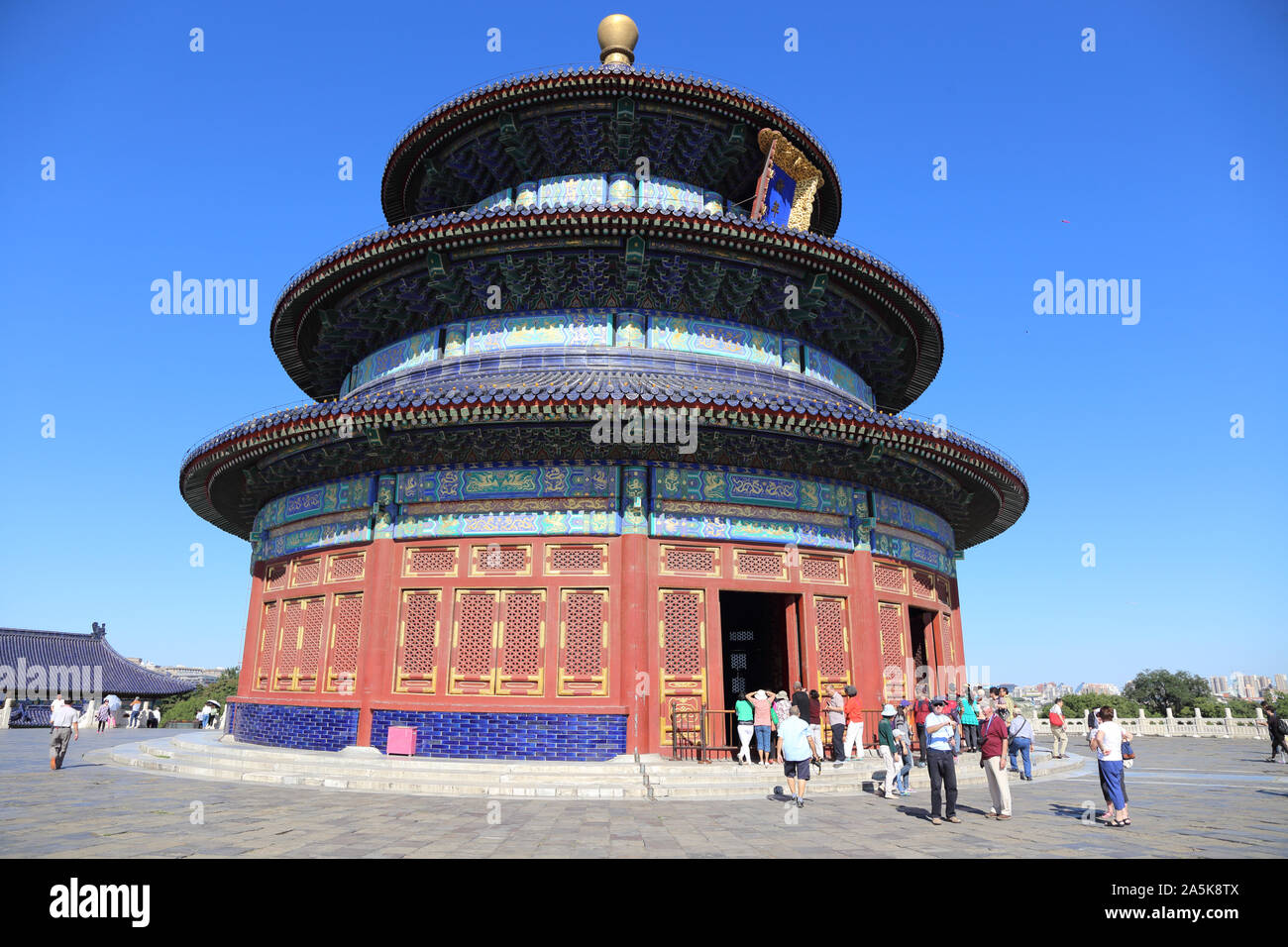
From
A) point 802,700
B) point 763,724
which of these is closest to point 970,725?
point 802,700

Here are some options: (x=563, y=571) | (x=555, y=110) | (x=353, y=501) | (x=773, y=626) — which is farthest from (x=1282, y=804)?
(x=555, y=110)

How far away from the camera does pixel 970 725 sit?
14930mm

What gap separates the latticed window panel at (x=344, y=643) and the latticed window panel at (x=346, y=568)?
14.4 inches

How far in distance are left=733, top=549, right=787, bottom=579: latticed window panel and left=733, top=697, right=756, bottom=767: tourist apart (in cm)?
246

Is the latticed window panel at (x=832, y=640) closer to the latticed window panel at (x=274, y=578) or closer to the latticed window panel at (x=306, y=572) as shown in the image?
the latticed window panel at (x=306, y=572)

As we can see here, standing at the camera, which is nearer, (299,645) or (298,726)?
(298,726)

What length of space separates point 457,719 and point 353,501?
5.16 meters

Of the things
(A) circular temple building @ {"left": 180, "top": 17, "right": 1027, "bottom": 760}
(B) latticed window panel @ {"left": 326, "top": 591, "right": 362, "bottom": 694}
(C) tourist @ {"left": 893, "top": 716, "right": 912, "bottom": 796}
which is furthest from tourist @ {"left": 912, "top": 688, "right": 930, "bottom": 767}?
(B) latticed window panel @ {"left": 326, "top": 591, "right": 362, "bottom": 694}

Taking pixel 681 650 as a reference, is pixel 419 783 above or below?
below

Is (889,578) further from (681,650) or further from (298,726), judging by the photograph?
(298,726)

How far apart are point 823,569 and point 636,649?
4397 mm

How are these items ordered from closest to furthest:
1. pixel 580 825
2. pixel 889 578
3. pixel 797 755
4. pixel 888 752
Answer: pixel 580 825, pixel 797 755, pixel 888 752, pixel 889 578

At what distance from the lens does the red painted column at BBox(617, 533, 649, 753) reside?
1272cm
